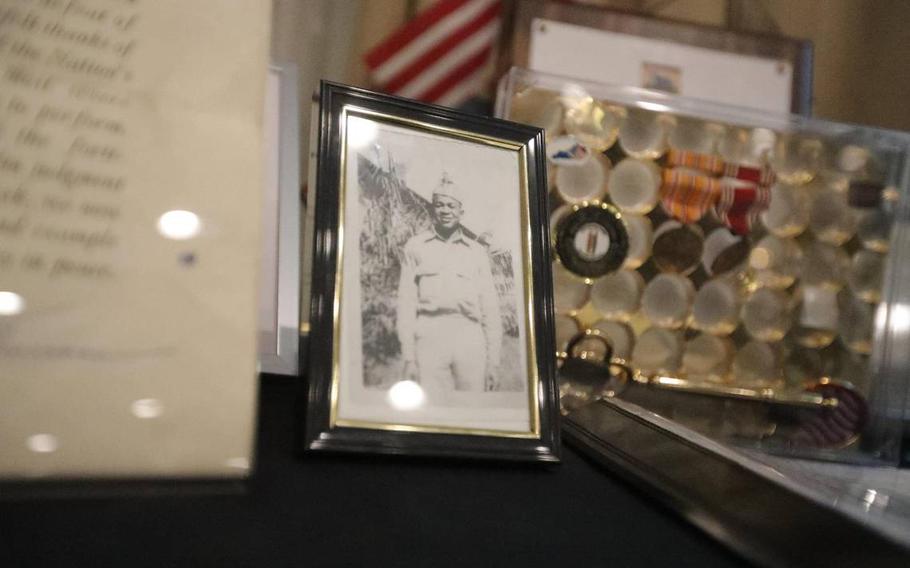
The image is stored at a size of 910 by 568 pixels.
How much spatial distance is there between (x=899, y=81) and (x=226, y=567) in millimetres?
1320

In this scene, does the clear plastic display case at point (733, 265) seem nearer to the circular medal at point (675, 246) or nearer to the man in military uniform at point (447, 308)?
the circular medal at point (675, 246)

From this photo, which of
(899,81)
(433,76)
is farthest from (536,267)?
(899,81)

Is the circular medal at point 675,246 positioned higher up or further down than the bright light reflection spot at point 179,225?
higher up

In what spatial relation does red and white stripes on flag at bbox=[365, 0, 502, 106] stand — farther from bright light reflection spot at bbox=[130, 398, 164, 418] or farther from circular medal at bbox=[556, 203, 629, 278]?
bright light reflection spot at bbox=[130, 398, 164, 418]

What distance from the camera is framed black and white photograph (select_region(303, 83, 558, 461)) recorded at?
518mm

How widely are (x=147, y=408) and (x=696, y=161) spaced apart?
747mm

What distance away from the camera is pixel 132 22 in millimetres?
439

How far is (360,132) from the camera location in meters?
0.60

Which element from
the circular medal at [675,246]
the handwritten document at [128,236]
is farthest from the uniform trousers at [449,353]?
the circular medal at [675,246]

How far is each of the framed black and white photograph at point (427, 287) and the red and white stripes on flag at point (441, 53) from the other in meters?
0.45

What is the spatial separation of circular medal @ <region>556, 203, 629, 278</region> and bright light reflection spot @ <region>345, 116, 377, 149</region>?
1.02 ft

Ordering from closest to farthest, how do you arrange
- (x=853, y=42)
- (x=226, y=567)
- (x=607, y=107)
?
(x=226, y=567) < (x=607, y=107) < (x=853, y=42)

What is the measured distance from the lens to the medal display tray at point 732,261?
827 millimetres

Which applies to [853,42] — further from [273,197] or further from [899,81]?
[273,197]
